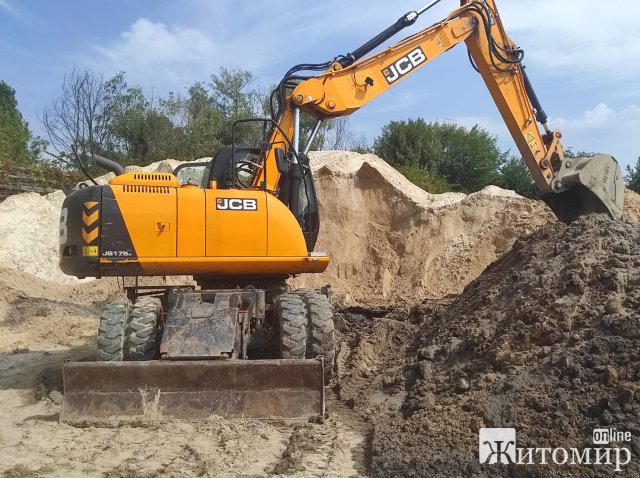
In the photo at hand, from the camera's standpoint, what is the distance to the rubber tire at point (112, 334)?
6066mm

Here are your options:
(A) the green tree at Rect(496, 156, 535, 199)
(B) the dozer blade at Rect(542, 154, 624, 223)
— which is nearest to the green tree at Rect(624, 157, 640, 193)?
(A) the green tree at Rect(496, 156, 535, 199)

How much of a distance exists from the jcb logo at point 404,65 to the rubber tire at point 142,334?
4139 mm

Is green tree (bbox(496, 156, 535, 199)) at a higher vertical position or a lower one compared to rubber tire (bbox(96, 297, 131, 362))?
higher

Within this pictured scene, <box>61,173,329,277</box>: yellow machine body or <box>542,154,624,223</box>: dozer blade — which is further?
<box>542,154,624,223</box>: dozer blade

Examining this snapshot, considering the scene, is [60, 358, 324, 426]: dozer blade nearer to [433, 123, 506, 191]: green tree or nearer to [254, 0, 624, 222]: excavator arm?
[254, 0, 624, 222]: excavator arm

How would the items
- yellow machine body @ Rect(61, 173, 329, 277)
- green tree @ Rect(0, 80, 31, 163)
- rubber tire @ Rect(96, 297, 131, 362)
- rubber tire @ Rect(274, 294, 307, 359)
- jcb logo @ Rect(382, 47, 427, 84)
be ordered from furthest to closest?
green tree @ Rect(0, 80, 31, 163) → jcb logo @ Rect(382, 47, 427, 84) → yellow machine body @ Rect(61, 173, 329, 277) → rubber tire @ Rect(274, 294, 307, 359) → rubber tire @ Rect(96, 297, 131, 362)

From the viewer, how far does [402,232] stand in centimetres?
1545

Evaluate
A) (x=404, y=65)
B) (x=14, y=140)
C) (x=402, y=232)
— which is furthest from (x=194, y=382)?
(x=14, y=140)

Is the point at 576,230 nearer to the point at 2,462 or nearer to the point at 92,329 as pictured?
the point at 2,462

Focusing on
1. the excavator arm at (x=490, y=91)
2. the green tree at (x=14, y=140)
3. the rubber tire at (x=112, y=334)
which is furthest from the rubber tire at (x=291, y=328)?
the green tree at (x=14, y=140)

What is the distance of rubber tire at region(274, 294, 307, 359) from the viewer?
20.3 feet

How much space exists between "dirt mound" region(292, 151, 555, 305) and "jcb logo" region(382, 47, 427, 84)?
6362mm

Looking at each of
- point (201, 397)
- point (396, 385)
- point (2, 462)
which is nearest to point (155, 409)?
point (201, 397)

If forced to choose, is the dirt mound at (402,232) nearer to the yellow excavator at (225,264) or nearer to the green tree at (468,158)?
the yellow excavator at (225,264)
